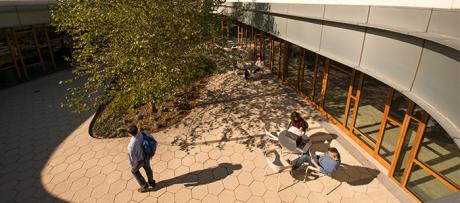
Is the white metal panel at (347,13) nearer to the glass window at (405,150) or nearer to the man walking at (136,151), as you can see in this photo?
the glass window at (405,150)

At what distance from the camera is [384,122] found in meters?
7.37

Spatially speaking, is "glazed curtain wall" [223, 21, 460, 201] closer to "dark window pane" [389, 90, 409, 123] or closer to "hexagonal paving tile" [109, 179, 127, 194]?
"dark window pane" [389, 90, 409, 123]

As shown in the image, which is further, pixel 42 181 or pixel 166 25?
pixel 166 25

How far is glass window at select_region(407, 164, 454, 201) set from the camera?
6281 mm

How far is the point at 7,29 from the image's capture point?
14930 millimetres

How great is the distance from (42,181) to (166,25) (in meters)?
6.17

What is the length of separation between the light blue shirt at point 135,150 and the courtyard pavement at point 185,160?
122 cm

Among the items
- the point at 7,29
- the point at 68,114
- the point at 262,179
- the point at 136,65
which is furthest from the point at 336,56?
the point at 7,29

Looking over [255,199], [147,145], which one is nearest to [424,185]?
[255,199]

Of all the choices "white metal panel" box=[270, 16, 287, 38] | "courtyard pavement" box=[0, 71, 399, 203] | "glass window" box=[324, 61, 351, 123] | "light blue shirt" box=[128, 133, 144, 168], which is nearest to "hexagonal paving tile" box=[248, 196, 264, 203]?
"courtyard pavement" box=[0, 71, 399, 203]

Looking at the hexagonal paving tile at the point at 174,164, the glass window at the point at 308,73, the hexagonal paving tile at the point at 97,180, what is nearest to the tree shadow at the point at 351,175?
the hexagonal paving tile at the point at 174,164

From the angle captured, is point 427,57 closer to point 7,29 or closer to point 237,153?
point 237,153

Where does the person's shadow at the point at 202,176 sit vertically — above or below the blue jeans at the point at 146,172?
below

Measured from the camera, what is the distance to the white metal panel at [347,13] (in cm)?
601
